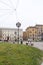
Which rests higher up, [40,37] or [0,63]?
[0,63]

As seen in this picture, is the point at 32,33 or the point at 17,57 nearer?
the point at 17,57

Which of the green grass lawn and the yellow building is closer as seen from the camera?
the green grass lawn

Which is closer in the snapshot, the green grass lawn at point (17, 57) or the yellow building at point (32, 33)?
the green grass lawn at point (17, 57)

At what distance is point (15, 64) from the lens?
11781 millimetres

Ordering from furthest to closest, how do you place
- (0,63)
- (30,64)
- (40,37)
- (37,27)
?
(37,27)
(40,37)
(30,64)
(0,63)

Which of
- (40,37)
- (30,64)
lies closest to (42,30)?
(40,37)

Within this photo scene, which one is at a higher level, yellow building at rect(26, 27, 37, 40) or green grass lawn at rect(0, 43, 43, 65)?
green grass lawn at rect(0, 43, 43, 65)

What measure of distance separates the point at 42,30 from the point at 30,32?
12.4m

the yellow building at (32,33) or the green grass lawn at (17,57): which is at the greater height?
the green grass lawn at (17,57)

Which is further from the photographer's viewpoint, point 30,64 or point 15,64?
point 30,64

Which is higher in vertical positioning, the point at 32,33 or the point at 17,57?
the point at 17,57

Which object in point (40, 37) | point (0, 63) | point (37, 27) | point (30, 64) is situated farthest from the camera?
point (37, 27)

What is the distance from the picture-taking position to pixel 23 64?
1234 centimetres

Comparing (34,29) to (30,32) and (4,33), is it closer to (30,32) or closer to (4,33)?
(30,32)
